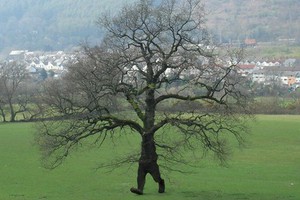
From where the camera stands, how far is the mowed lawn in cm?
2812

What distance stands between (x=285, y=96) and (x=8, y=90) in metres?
53.5

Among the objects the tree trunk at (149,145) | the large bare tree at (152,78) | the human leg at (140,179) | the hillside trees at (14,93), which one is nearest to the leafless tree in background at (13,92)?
the hillside trees at (14,93)

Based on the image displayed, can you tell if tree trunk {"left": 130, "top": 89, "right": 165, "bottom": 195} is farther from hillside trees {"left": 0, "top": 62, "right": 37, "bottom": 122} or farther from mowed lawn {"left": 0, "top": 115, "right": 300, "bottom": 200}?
hillside trees {"left": 0, "top": 62, "right": 37, "bottom": 122}

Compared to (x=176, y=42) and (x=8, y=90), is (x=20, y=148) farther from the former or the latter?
(x=8, y=90)

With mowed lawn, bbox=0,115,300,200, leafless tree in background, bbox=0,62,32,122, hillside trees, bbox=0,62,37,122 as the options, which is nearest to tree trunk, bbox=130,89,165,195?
mowed lawn, bbox=0,115,300,200

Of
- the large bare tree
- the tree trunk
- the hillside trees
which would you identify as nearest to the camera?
the large bare tree

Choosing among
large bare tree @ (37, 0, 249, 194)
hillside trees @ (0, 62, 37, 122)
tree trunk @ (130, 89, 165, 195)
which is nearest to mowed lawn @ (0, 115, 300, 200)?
tree trunk @ (130, 89, 165, 195)

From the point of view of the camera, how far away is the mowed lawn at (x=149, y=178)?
2812cm

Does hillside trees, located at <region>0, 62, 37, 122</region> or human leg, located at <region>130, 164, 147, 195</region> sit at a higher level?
A: hillside trees, located at <region>0, 62, 37, 122</region>

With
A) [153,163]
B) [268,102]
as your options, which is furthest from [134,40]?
[268,102]

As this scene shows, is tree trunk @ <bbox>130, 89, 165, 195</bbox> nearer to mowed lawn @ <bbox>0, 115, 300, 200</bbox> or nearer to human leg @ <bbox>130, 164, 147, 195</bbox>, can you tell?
human leg @ <bbox>130, 164, 147, 195</bbox>

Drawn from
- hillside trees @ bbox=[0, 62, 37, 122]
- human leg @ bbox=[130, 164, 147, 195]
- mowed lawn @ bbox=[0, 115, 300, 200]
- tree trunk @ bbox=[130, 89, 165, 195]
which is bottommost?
mowed lawn @ bbox=[0, 115, 300, 200]

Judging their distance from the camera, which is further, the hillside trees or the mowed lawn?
the hillside trees

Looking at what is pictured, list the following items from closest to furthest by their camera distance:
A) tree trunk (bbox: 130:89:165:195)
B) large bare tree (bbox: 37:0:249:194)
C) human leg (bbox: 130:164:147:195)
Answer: large bare tree (bbox: 37:0:249:194)
tree trunk (bbox: 130:89:165:195)
human leg (bbox: 130:164:147:195)
